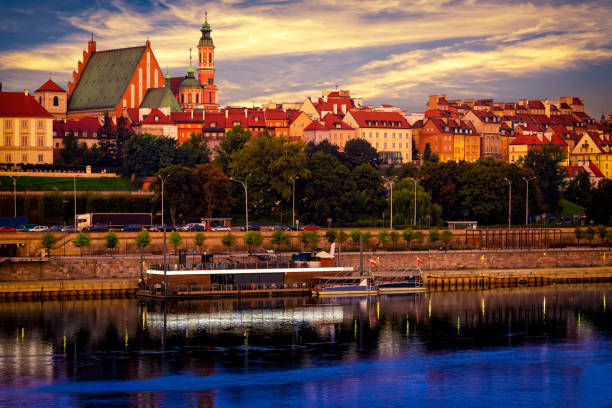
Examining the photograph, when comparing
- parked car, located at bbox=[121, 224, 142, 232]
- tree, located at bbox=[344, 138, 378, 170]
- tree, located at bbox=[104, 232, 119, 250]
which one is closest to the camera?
tree, located at bbox=[104, 232, 119, 250]

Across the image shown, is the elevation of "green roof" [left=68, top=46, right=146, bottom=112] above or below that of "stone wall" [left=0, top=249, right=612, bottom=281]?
above

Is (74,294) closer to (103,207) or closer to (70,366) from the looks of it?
(70,366)

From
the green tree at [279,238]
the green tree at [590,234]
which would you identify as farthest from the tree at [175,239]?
the green tree at [590,234]

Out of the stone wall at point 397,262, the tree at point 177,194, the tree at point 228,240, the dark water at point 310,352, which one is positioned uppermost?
the tree at point 177,194

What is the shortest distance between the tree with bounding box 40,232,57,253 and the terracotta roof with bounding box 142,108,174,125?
8224 cm

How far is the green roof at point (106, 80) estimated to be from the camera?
18225 centimetres

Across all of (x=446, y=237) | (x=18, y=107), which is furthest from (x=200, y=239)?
(x=18, y=107)

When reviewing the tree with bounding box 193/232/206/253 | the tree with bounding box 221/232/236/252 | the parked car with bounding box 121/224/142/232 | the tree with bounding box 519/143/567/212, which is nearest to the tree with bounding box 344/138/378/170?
the tree with bounding box 519/143/567/212

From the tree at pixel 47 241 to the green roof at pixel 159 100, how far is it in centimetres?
9909

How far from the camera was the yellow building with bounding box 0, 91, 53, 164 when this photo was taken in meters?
135

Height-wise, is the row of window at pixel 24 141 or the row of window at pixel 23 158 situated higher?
the row of window at pixel 24 141

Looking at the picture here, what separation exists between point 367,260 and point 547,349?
28.4 metres

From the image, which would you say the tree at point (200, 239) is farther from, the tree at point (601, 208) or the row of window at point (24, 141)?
the row of window at point (24, 141)

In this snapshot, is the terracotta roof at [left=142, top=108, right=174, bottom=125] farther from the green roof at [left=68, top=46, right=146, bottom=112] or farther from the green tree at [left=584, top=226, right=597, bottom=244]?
the green tree at [left=584, top=226, right=597, bottom=244]
